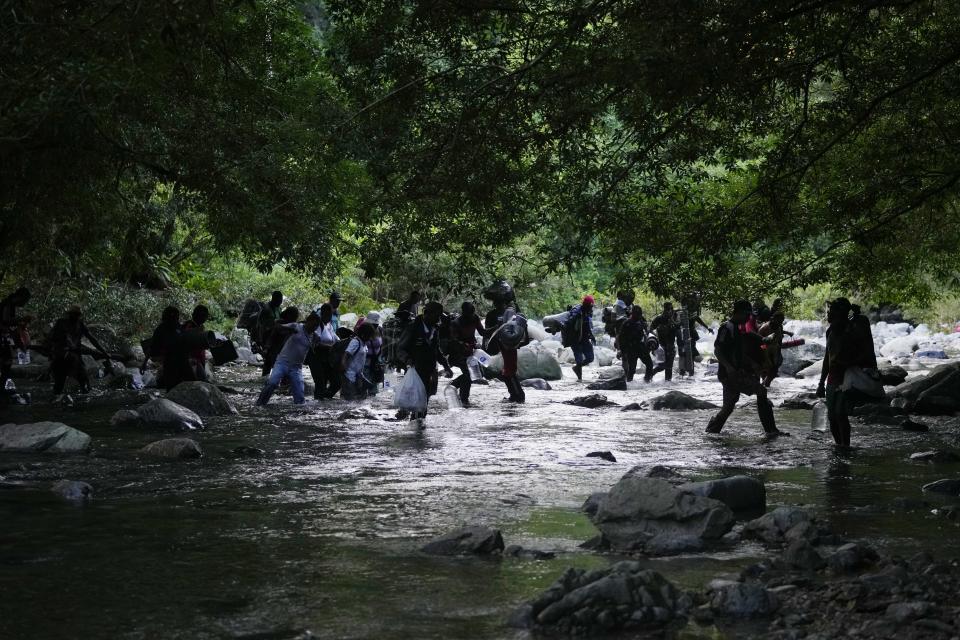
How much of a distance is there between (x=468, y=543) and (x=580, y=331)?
53.3 ft

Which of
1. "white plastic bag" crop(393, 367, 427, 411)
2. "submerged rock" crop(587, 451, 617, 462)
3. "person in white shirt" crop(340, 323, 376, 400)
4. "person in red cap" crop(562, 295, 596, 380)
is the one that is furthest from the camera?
"person in red cap" crop(562, 295, 596, 380)

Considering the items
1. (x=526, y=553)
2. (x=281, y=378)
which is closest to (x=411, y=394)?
(x=281, y=378)

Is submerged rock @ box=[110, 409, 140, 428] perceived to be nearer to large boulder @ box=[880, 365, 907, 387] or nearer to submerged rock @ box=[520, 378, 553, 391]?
submerged rock @ box=[520, 378, 553, 391]

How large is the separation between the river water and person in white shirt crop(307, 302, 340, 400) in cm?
283

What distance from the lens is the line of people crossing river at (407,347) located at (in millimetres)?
12445

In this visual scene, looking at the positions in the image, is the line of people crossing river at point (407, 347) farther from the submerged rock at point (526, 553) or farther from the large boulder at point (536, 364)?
the submerged rock at point (526, 553)

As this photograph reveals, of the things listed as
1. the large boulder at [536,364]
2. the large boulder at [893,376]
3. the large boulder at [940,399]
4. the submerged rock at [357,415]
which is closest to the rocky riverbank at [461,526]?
the submerged rock at [357,415]

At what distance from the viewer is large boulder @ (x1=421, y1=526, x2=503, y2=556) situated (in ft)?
22.0

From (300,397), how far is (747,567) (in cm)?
1188

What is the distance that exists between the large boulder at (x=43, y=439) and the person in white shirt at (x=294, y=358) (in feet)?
15.1

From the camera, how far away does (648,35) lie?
8844 mm

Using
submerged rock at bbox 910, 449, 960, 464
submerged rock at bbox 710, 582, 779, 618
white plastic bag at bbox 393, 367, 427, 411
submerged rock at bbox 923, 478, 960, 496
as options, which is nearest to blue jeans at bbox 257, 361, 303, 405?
white plastic bag at bbox 393, 367, 427, 411

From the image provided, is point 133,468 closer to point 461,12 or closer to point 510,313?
point 461,12

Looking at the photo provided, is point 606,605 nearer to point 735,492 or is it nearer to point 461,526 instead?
point 461,526
